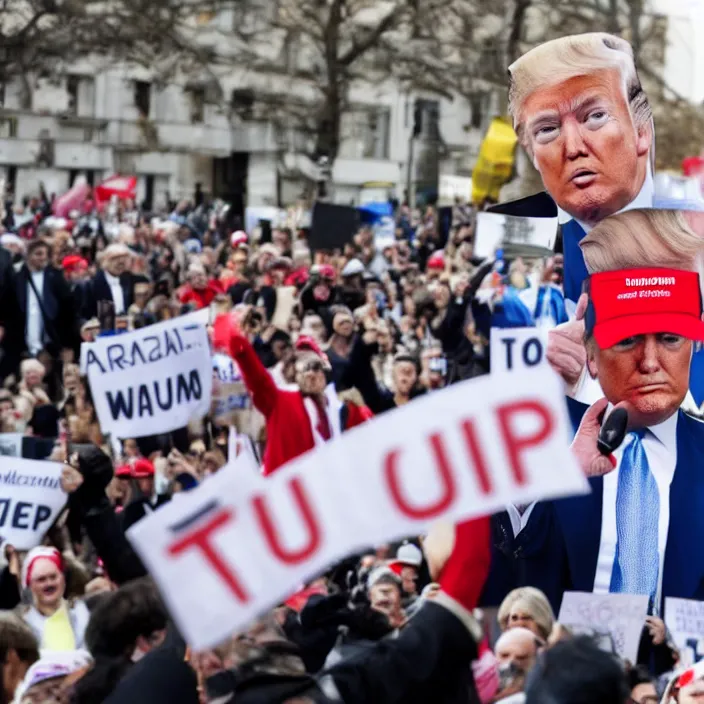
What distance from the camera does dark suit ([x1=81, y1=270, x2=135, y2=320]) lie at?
16828 millimetres

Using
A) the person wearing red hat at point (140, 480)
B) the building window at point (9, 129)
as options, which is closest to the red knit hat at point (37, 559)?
the person wearing red hat at point (140, 480)

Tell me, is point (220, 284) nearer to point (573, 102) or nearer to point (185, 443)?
point (185, 443)

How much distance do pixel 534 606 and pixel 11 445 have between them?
216 inches

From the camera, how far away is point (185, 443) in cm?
1312

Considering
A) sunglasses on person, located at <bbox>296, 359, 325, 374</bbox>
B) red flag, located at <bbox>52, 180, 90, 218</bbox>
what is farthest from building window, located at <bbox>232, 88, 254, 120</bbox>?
sunglasses on person, located at <bbox>296, 359, 325, 374</bbox>

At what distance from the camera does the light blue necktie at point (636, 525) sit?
18.5ft

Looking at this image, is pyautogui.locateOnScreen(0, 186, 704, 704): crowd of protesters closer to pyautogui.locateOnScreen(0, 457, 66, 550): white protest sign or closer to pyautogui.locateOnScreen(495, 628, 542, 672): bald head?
pyautogui.locateOnScreen(495, 628, 542, 672): bald head

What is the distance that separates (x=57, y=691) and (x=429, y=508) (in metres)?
2.08

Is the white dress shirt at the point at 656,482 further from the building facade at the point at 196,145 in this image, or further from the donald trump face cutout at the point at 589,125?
the building facade at the point at 196,145

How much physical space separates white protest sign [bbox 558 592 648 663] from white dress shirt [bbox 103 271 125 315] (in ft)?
37.8

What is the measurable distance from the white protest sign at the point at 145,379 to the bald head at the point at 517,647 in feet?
20.0

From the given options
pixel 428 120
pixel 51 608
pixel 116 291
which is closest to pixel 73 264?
pixel 116 291

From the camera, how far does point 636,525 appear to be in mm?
5656

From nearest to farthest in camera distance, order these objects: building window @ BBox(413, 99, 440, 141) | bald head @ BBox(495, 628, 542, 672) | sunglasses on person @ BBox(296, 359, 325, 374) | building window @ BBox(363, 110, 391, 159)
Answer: bald head @ BBox(495, 628, 542, 672)
sunglasses on person @ BBox(296, 359, 325, 374)
building window @ BBox(413, 99, 440, 141)
building window @ BBox(363, 110, 391, 159)
